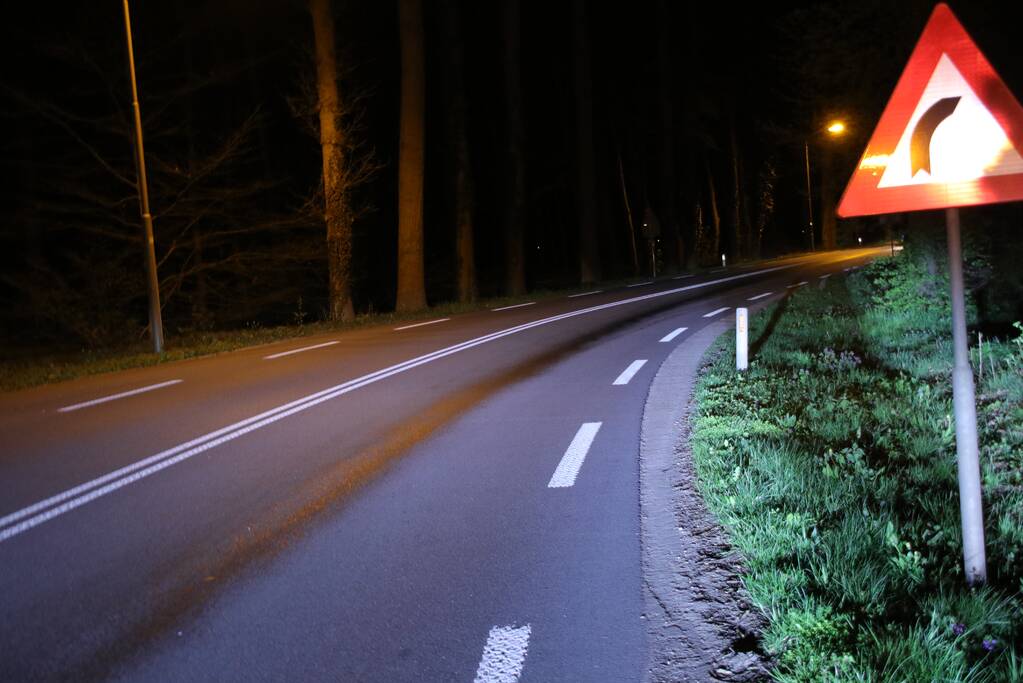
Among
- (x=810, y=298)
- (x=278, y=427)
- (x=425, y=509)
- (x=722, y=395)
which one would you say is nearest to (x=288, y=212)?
(x=810, y=298)

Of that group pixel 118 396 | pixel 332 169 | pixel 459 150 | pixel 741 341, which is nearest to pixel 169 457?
pixel 118 396

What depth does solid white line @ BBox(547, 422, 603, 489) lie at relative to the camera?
6004mm

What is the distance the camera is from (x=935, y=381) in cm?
884

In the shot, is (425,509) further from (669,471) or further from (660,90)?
(660,90)

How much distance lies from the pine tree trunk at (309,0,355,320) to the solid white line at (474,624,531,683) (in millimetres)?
18507

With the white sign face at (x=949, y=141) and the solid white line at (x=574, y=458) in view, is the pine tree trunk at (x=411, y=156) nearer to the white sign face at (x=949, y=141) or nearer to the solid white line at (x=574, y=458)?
the solid white line at (x=574, y=458)

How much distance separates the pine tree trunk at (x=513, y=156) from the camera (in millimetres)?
28859

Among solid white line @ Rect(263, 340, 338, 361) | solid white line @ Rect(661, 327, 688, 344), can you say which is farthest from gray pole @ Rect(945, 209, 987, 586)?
solid white line @ Rect(263, 340, 338, 361)

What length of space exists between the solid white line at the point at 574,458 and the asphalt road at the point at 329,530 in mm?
31

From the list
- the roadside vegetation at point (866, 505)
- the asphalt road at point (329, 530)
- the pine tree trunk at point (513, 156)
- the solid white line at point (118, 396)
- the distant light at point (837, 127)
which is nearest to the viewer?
the roadside vegetation at point (866, 505)

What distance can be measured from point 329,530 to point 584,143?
30.6m

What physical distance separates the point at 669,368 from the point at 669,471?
15.6 ft

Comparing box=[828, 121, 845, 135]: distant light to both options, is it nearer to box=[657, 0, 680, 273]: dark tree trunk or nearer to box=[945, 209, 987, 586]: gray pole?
box=[945, 209, 987, 586]: gray pole

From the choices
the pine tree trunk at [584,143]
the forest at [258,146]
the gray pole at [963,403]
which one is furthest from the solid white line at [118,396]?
the pine tree trunk at [584,143]
